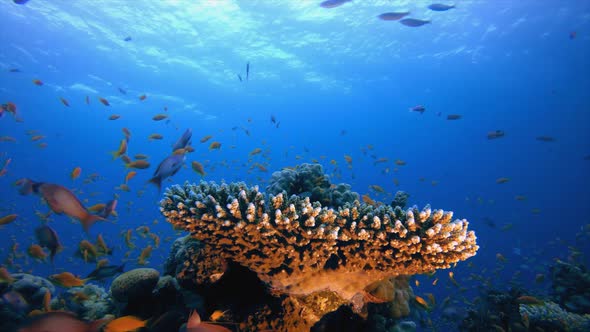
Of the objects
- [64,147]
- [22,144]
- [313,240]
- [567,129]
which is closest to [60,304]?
[313,240]

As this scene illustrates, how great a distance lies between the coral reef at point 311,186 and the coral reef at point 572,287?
24.6ft

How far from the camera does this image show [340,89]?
4294 cm

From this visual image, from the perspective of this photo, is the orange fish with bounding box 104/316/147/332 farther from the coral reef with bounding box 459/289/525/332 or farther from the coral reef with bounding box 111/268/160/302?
the coral reef with bounding box 459/289/525/332

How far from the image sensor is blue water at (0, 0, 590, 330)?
73.5ft

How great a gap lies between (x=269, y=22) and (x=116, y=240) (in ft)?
134

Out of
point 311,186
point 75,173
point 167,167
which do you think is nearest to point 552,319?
point 311,186

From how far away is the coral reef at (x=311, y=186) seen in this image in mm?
4812

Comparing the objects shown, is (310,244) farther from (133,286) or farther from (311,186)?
(133,286)

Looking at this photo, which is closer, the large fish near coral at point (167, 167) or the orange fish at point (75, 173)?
the large fish near coral at point (167, 167)

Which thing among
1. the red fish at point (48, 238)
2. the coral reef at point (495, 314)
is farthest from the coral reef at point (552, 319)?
the red fish at point (48, 238)

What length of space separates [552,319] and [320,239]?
6.09 m

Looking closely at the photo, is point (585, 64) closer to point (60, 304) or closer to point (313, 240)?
point (313, 240)

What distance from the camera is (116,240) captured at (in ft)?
138

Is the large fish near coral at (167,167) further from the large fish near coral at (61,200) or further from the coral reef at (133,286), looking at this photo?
the coral reef at (133,286)
